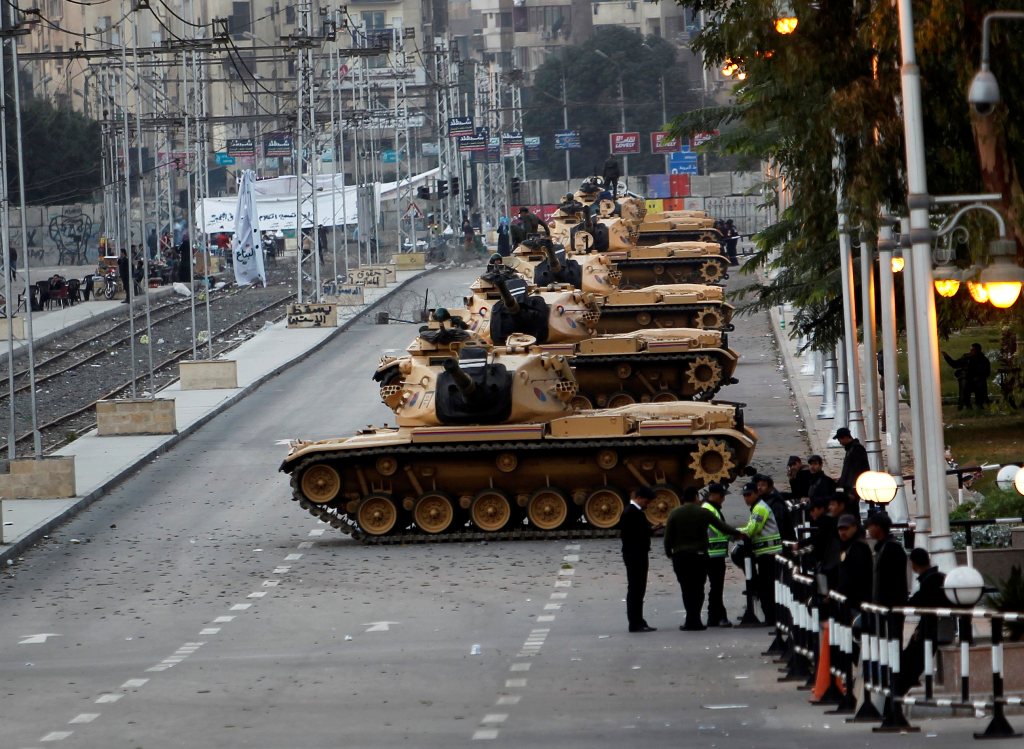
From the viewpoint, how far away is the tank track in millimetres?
26953

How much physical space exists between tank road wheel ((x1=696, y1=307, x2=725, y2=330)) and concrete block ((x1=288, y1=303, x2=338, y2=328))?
17.2 metres

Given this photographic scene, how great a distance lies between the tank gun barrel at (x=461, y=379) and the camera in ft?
89.6

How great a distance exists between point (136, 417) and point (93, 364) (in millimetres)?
14088

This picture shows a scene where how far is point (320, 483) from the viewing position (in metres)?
27.6

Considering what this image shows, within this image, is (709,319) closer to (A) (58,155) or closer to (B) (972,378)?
(B) (972,378)

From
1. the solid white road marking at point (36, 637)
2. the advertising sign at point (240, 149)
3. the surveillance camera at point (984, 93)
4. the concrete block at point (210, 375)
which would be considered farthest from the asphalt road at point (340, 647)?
the advertising sign at point (240, 149)

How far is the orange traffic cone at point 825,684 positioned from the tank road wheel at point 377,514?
1227 cm

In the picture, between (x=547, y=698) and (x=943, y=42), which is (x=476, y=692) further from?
(x=943, y=42)

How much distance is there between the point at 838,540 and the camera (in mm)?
17969

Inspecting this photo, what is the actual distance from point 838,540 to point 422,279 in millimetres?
56995

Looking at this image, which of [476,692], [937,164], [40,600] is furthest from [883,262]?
[40,600]

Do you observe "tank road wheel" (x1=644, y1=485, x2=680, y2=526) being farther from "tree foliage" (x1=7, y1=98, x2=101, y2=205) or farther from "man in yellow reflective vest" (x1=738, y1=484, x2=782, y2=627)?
"tree foliage" (x1=7, y1=98, x2=101, y2=205)

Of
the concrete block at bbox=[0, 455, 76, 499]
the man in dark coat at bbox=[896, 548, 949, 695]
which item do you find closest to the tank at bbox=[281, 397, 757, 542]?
the concrete block at bbox=[0, 455, 76, 499]

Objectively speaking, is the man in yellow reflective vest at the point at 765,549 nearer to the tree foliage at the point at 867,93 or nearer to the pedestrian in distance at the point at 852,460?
the tree foliage at the point at 867,93
